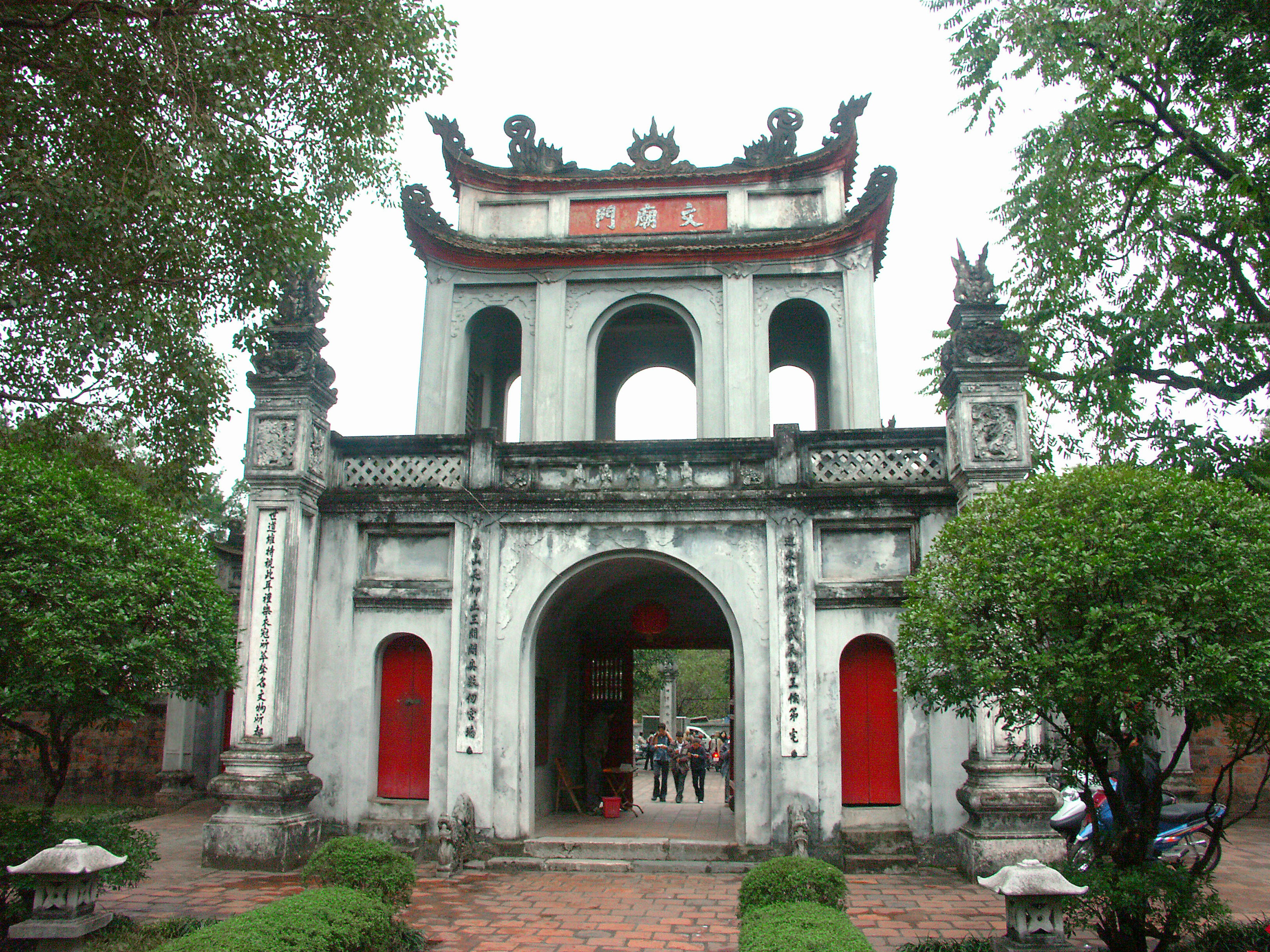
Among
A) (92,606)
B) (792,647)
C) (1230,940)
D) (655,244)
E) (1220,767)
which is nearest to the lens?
(1230,940)

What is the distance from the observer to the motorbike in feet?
31.5

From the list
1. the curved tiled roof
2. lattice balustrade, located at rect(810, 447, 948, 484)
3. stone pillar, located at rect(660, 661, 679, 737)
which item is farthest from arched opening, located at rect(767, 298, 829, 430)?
stone pillar, located at rect(660, 661, 679, 737)

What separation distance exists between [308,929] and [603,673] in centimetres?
903

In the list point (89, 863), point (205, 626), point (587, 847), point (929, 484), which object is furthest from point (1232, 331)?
point (89, 863)

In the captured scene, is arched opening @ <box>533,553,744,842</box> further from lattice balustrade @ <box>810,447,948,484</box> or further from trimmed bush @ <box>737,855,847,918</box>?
trimmed bush @ <box>737,855,847,918</box>

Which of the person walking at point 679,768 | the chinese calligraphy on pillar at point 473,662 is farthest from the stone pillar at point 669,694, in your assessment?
the chinese calligraphy on pillar at point 473,662

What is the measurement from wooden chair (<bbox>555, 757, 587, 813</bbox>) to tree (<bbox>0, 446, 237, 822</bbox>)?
6143mm

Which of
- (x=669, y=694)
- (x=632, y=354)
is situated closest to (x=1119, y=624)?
(x=632, y=354)

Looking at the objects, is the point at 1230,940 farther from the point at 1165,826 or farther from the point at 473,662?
the point at 473,662

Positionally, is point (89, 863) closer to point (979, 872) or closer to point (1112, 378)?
point (979, 872)

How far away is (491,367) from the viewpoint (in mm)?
15930

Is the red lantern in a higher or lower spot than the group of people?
higher

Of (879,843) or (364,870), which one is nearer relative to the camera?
(364,870)

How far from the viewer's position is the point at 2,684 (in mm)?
6770
